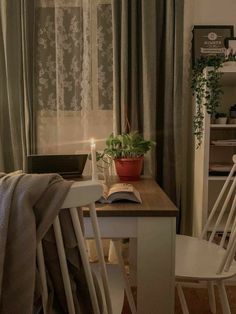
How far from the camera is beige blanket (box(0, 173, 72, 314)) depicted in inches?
27.8

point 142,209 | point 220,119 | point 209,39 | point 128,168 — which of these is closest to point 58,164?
point 128,168

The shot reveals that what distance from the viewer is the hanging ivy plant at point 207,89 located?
1.79 m

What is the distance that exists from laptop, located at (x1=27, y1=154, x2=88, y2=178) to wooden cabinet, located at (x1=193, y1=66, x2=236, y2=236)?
0.74 metres

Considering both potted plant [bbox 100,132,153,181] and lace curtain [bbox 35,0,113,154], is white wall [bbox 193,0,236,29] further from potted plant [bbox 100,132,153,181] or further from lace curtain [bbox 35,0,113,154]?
potted plant [bbox 100,132,153,181]

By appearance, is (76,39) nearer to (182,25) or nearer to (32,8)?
(32,8)

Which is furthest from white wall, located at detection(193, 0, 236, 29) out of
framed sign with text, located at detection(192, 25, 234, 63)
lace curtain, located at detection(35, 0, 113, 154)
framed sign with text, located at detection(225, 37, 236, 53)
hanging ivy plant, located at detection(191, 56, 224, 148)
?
lace curtain, located at detection(35, 0, 113, 154)

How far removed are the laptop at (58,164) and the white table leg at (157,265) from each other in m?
0.70

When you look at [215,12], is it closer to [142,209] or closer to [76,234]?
[142,209]

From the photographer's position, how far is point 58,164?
5.28ft

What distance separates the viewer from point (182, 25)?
6.94 feet

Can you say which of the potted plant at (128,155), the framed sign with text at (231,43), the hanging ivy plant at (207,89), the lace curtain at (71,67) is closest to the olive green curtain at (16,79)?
the lace curtain at (71,67)

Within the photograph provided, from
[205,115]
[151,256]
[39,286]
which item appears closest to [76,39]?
[205,115]

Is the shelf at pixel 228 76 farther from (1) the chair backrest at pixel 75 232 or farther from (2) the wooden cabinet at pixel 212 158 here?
(1) the chair backrest at pixel 75 232

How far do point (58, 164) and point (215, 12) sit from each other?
1619 mm
